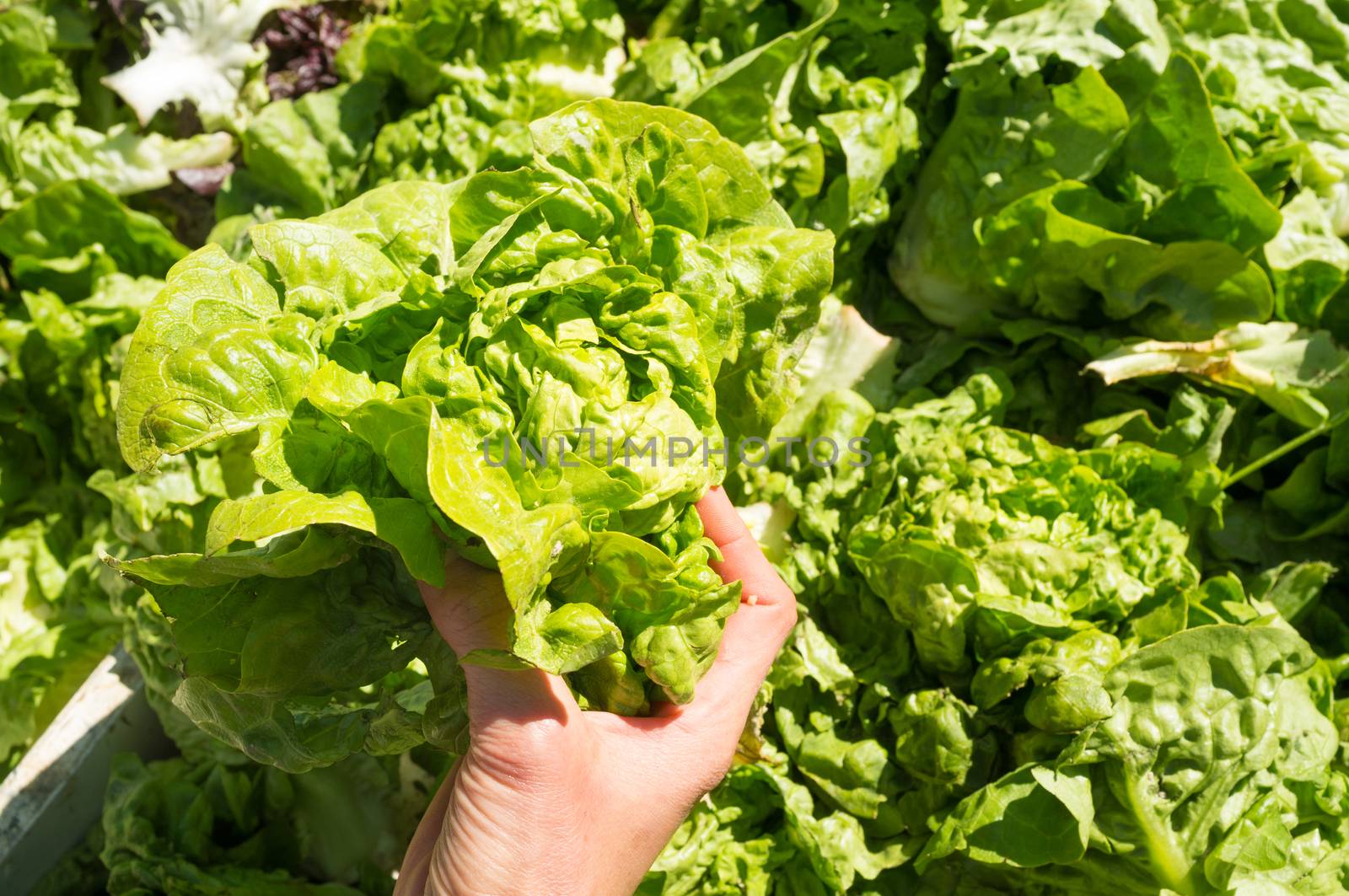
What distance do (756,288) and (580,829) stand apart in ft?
3.82

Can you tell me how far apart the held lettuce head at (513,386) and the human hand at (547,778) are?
0.32 feet

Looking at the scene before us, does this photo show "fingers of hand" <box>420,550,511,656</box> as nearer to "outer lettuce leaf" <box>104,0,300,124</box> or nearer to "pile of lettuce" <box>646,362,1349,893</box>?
"pile of lettuce" <box>646,362,1349,893</box>

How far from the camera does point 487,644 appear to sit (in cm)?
173

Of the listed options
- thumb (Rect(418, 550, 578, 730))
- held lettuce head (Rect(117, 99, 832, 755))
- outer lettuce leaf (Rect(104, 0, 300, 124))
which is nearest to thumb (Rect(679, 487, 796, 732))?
held lettuce head (Rect(117, 99, 832, 755))

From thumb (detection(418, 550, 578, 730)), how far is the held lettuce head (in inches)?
Result: 2.6

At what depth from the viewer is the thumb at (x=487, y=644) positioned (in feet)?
5.64

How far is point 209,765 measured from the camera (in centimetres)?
321

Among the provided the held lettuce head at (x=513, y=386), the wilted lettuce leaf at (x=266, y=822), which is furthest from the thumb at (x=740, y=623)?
the wilted lettuce leaf at (x=266, y=822)

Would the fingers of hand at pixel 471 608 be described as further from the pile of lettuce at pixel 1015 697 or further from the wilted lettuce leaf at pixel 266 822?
the wilted lettuce leaf at pixel 266 822

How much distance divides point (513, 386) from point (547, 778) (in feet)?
2.31

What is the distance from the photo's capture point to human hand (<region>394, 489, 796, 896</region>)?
1.72m

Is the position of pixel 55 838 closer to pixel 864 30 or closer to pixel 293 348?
pixel 293 348

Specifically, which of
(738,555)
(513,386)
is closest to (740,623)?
(738,555)

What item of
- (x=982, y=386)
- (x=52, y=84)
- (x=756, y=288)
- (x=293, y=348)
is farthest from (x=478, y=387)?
(x=52, y=84)
